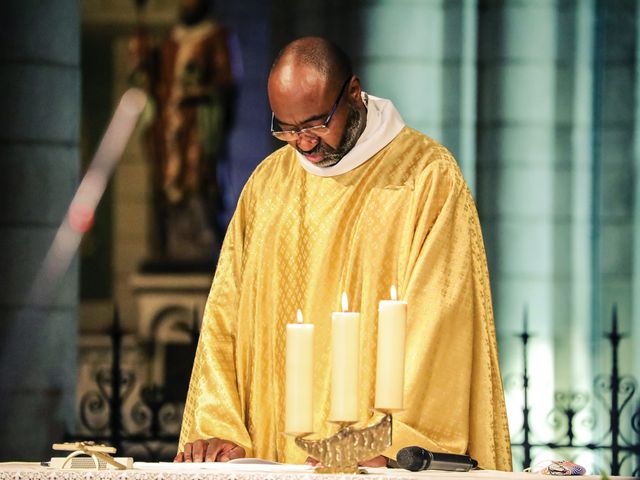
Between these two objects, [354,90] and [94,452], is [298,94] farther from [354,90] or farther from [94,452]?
[94,452]

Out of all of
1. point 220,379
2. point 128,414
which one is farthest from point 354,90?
point 128,414

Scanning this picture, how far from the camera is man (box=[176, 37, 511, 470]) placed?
4.16m

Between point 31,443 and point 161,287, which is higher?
point 161,287

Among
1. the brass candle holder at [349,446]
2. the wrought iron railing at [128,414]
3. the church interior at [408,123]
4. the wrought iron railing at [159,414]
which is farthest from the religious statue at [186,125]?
the brass candle holder at [349,446]

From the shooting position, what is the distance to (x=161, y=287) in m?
10.4

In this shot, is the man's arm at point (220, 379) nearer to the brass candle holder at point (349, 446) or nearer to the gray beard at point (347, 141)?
the gray beard at point (347, 141)

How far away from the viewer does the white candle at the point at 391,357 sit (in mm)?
3170

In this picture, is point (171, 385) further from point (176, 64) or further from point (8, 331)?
point (176, 64)

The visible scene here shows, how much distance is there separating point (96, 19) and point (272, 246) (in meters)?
6.25

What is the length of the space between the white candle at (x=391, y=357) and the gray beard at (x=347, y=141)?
1229 mm

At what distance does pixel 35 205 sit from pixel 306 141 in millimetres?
5970

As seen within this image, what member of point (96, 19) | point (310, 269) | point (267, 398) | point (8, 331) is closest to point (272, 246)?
point (310, 269)

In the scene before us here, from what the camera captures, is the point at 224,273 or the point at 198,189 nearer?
the point at 224,273

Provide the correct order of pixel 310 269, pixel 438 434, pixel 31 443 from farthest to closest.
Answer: pixel 31 443 → pixel 310 269 → pixel 438 434
